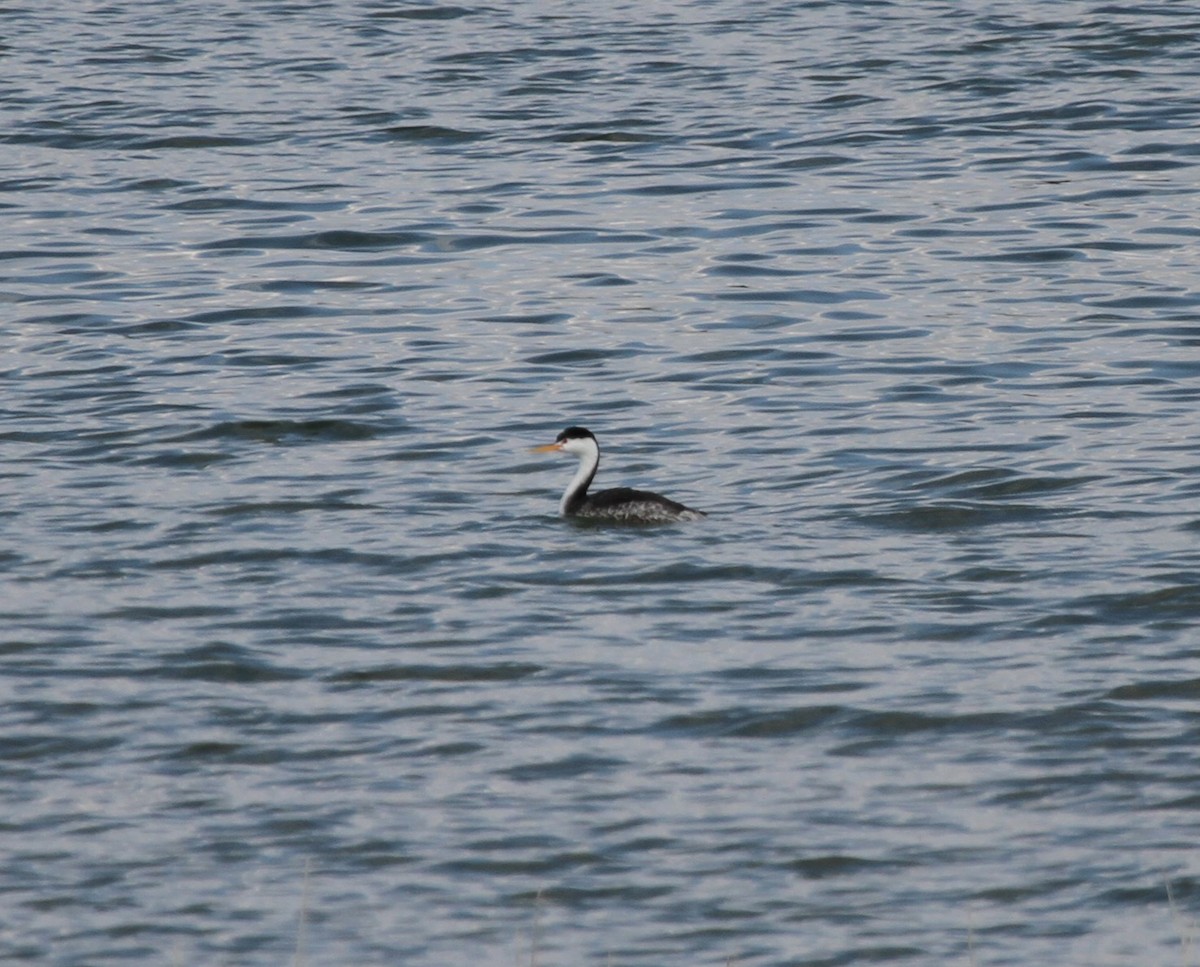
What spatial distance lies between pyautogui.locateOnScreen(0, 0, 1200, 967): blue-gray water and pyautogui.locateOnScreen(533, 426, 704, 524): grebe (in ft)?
0.66

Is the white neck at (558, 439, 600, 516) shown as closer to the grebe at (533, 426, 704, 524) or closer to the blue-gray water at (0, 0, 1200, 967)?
the grebe at (533, 426, 704, 524)

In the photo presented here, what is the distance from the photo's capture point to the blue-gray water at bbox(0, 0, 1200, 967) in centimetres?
918

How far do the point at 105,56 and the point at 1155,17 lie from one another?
15.0 metres

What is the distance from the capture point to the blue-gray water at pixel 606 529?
361 inches

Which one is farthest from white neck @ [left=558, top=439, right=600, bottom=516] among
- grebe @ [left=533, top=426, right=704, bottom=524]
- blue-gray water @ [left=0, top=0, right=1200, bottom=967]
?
blue-gray water @ [left=0, top=0, right=1200, bottom=967]

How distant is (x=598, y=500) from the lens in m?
14.4

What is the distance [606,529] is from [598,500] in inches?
7.6

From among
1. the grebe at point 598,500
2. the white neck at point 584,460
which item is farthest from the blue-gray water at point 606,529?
the white neck at point 584,460

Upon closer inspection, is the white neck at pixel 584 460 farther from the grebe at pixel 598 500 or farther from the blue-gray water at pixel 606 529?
the blue-gray water at pixel 606 529

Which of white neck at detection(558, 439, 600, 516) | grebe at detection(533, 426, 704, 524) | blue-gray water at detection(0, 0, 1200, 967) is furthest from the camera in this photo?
white neck at detection(558, 439, 600, 516)

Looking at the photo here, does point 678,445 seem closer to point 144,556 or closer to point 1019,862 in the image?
point 144,556

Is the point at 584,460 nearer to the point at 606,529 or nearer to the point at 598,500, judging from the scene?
the point at 598,500

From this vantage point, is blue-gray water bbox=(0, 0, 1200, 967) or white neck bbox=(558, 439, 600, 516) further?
white neck bbox=(558, 439, 600, 516)

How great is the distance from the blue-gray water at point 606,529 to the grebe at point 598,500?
0.66 ft
